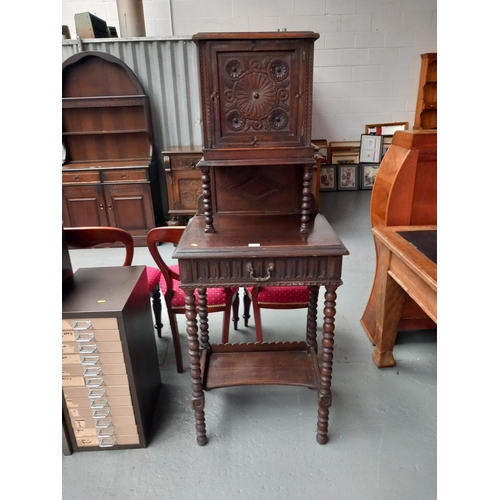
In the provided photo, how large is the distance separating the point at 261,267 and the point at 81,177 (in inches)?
121

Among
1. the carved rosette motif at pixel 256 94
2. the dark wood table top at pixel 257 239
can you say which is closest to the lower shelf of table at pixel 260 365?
the dark wood table top at pixel 257 239

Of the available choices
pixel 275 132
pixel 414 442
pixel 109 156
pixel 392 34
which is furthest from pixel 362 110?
pixel 414 442

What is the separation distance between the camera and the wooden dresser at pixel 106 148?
3742 millimetres

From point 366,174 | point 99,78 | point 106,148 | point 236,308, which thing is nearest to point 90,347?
point 236,308

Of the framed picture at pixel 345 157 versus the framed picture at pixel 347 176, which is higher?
the framed picture at pixel 345 157

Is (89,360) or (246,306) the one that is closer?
(89,360)

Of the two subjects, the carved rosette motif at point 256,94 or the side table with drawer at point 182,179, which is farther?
the side table with drawer at point 182,179

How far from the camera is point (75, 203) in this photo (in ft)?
12.5

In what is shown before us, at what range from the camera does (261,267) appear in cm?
135

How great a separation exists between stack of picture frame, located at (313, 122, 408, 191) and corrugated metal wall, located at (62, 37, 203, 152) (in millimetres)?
2027

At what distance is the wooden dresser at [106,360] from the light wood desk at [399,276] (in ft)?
3.84

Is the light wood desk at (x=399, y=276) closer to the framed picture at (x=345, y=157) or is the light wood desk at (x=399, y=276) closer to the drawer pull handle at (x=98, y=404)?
the drawer pull handle at (x=98, y=404)

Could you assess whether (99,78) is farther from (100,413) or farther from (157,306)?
(100,413)

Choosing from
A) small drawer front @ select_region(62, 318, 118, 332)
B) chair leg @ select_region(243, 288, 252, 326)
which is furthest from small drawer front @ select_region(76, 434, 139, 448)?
chair leg @ select_region(243, 288, 252, 326)
